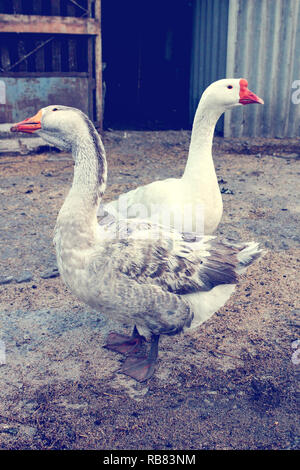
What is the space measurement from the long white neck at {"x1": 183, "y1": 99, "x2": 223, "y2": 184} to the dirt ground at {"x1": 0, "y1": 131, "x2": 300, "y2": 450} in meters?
1.16

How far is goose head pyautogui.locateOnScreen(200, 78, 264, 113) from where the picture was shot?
4.26 metres

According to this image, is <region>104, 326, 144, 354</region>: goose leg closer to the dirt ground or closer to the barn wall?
the dirt ground

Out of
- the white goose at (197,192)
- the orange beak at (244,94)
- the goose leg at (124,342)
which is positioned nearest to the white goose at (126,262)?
the goose leg at (124,342)

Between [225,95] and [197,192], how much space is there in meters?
1.01

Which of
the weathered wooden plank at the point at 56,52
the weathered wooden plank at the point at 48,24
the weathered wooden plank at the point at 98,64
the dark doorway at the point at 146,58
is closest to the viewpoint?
the weathered wooden plank at the point at 48,24

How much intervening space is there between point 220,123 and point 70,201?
8443 millimetres

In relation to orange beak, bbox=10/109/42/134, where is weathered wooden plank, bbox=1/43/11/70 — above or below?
above

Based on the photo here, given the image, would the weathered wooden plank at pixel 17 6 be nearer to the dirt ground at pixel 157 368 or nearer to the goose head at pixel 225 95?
the dirt ground at pixel 157 368

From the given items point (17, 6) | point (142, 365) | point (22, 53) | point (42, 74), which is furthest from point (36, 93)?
point (142, 365)

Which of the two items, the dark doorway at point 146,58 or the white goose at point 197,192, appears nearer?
the white goose at point 197,192

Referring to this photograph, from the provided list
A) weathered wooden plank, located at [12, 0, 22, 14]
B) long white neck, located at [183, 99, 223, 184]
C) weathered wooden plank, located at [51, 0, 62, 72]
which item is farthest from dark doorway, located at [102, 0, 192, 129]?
long white neck, located at [183, 99, 223, 184]

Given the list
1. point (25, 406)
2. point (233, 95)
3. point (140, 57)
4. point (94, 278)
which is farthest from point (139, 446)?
point (140, 57)

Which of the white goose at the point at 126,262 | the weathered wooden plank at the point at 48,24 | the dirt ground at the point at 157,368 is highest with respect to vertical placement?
the weathered wooden plank at the point at 48,24

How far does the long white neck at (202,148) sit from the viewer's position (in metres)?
4.09
